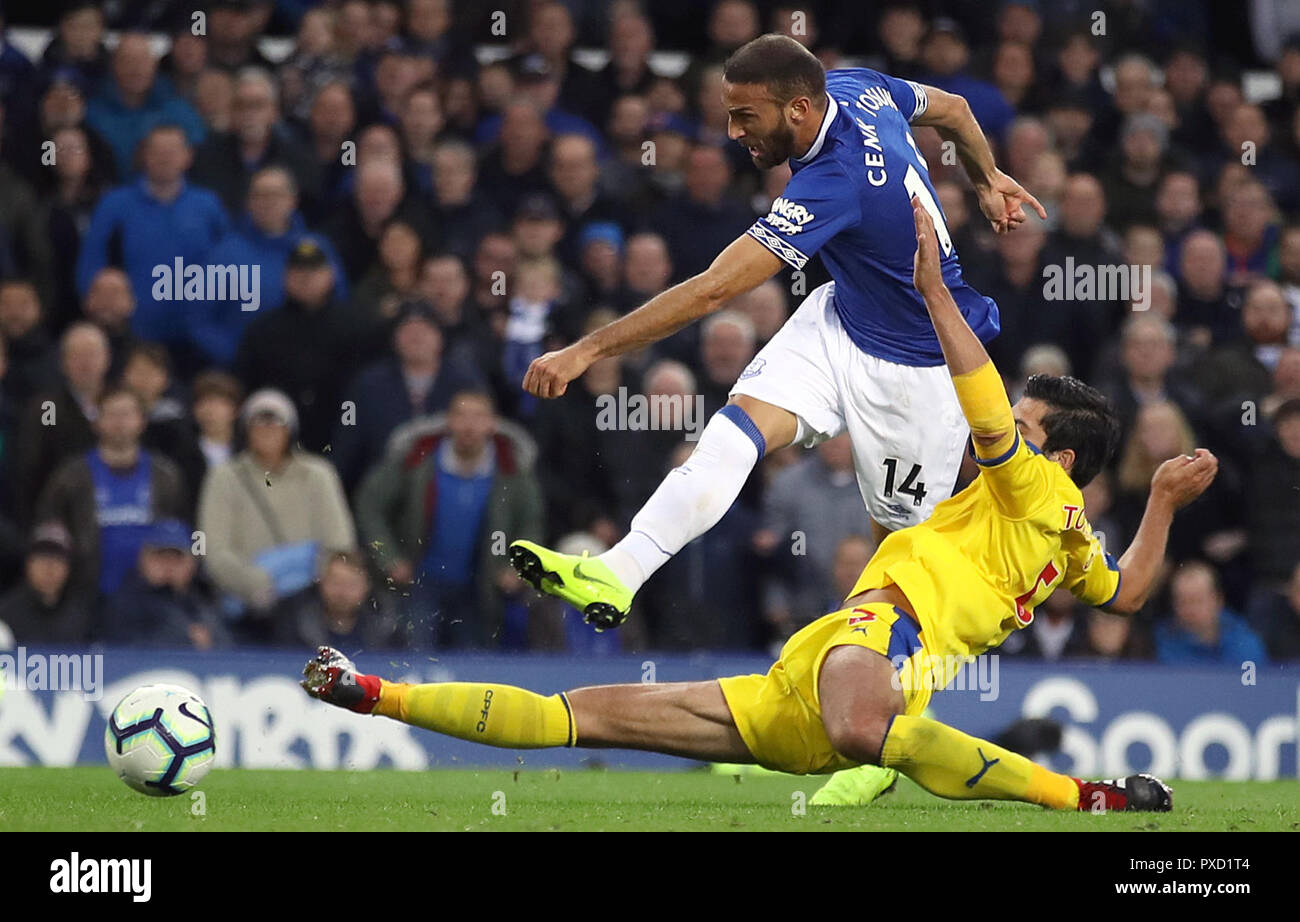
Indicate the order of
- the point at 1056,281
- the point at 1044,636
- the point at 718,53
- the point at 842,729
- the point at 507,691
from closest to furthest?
1. the point at 842,729
2. the point at 507,691
3. the point at 1044,636
4. the point at 1056,281
5. the point at 718,53

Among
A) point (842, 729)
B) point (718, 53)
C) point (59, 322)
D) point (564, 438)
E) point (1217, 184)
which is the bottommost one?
point (842, 729)

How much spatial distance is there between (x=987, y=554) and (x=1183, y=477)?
3.32 feet

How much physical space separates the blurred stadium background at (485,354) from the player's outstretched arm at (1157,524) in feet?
9.71

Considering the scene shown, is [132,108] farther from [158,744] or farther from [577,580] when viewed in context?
[577,580]

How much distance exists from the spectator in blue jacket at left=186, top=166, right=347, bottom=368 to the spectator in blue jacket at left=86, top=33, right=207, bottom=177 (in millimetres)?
876

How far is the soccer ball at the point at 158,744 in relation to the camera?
6836 millimetres

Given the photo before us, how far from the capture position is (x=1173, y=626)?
10.5m

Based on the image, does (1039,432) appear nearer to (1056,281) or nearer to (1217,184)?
(1056,281)

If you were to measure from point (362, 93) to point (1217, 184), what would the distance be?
18.0 ft

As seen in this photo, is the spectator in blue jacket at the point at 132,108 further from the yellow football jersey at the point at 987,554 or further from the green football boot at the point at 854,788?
the yellow football jersey at the point at 987,554

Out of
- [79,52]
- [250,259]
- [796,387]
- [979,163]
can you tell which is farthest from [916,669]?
[79,52]

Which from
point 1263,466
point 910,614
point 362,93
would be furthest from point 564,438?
point 910,614

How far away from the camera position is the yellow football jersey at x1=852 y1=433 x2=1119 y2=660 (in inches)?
243

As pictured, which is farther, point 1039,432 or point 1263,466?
point 1263,466
